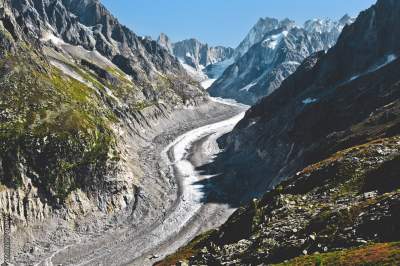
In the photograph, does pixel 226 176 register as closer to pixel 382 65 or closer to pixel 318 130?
pixel 318 130

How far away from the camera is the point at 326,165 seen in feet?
225

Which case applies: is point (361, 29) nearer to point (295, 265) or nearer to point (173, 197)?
point (173, 197)

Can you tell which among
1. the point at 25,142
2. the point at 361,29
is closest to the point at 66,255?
the point at 25,142

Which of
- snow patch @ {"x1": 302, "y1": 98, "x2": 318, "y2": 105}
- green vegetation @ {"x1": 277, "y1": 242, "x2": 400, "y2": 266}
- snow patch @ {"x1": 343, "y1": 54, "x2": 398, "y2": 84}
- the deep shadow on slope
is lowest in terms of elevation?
green vegetation @ {"x1": 277, "y1": 242, "x2": 400, "y2": 266}

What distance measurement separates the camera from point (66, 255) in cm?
10475

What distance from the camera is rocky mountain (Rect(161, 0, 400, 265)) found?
45.5 meters

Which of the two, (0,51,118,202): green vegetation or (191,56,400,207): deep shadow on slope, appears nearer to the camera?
(191,56,400,207): deep shadow on slope

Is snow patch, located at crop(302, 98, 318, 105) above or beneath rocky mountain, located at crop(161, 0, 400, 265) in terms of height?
above

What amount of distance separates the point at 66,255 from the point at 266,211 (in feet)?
190

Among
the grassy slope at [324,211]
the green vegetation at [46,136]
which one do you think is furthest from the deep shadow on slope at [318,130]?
the grassy slope at [324,211]

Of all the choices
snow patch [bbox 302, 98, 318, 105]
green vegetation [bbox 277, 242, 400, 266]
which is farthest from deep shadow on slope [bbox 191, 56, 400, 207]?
green vegetation [bbox 277, 242, 400, 266]

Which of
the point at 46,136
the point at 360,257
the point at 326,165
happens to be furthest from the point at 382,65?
the point at 360,257

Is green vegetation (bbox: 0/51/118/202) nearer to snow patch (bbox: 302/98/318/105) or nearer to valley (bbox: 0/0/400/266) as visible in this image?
valley (bbox: 0/0/400/266)

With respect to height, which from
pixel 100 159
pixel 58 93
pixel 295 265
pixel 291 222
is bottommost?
pixel 295 265
